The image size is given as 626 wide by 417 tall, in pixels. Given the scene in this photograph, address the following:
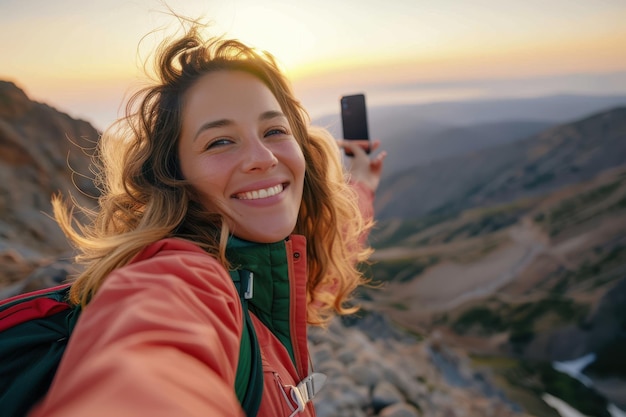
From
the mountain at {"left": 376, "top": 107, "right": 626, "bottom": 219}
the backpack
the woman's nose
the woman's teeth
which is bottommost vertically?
the mountain at {"left": 376, "top": 107, "right": 626, "bottom": 219}

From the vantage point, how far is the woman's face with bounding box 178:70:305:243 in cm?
222

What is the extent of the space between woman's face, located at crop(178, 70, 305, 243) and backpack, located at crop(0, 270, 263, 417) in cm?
60

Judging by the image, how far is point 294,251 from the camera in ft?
7.17

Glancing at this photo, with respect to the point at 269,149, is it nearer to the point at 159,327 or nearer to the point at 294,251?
the point at 294,251

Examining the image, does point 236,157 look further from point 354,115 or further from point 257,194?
point 354,115

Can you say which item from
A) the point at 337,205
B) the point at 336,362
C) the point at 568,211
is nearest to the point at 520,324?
the point at 568,211

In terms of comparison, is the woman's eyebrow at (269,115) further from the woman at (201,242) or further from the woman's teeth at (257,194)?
the woman's teeth at (257,194)

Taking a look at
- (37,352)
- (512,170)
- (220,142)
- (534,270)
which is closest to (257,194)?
(220,142)

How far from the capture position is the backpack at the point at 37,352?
1.40 meters

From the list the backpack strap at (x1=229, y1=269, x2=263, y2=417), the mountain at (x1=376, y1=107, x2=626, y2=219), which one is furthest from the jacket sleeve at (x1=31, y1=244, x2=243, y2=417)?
the mountain at (x1=376, y1=107, x2=626, y2=219)

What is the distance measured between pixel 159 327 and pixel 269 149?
1.34 meters

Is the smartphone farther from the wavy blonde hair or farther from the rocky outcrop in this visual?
the rocky outcrop

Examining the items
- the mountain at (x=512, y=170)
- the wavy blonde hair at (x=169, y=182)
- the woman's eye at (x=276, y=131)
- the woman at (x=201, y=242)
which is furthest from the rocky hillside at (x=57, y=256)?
the mountain at (x=512, y=170)

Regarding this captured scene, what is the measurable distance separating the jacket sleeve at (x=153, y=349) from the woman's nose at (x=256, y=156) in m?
0.78
